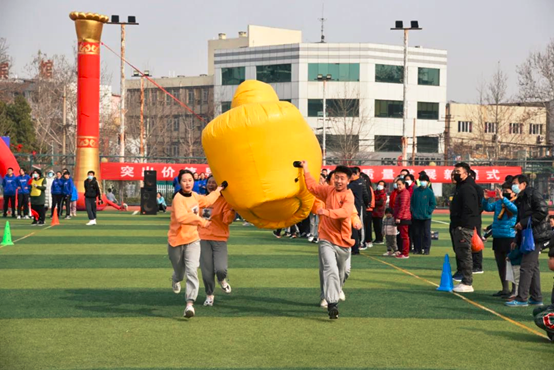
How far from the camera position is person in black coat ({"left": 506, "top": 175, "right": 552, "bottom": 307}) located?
470 inches

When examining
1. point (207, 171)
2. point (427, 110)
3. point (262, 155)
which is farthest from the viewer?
point (427, 110)

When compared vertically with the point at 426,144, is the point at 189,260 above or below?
below

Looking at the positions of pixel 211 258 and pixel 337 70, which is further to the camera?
pixel 337 70

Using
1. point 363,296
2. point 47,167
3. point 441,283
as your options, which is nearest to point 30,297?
point 363,296

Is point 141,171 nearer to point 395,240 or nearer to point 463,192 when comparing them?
point 395,240

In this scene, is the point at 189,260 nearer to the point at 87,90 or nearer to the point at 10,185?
the point at 10,185

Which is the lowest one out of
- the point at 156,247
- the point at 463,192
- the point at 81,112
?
the point at 156,247

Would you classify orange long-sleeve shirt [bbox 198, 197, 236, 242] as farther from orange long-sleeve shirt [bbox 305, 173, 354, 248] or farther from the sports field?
A: orange long-sleeve shirt [bbox 305, 173, 354, 248]

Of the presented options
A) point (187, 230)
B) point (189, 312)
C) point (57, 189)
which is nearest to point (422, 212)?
point (187, 230)

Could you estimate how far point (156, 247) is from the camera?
20.9 metres

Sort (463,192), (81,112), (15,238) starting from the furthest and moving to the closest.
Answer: (81,112)
(15,238)
(463,192)

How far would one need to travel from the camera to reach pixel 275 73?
3167 inches

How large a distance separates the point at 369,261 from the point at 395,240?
5.73 feet

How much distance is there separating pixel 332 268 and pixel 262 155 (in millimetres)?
2085
